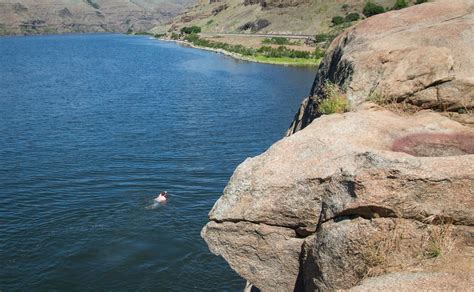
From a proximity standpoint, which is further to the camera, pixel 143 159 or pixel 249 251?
pixel 143 159

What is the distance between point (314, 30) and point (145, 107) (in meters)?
123

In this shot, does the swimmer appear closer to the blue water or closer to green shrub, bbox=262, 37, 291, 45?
the blue water

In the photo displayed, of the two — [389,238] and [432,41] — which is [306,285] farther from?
[432,41]

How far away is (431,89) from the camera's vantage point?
15.2 meters

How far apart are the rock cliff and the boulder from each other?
35mm

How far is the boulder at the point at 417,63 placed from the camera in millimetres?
15055

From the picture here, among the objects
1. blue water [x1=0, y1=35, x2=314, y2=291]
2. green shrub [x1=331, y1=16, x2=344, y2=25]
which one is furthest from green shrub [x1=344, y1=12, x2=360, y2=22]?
blue water [x1=0, y1=35, x2=314, y2=291]

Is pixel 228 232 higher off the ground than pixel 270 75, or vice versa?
pixel 228 232

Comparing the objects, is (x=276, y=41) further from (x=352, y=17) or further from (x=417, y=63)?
(x=417, y=63)

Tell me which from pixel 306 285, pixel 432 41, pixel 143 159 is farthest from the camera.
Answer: pixel 143 159

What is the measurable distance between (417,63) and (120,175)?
23.6 m

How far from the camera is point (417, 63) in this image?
15.8 metres

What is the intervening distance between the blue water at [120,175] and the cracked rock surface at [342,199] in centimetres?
949

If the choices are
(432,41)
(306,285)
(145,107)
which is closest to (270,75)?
(145,107)
